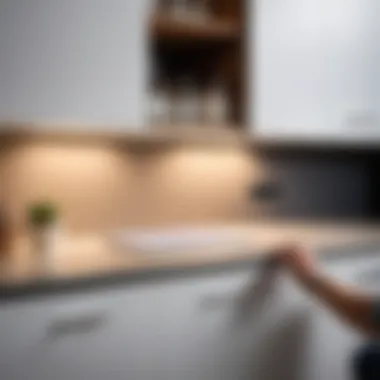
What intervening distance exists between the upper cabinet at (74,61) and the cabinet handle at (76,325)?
59 cm

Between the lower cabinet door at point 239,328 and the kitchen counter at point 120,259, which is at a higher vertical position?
the kitchen counter at point 120,259

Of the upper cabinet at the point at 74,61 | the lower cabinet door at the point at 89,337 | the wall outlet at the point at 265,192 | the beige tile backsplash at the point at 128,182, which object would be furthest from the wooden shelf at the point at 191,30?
the lower cabinet door at the point at 89,337

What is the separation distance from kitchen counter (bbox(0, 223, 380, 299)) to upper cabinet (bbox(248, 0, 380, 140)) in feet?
1.31

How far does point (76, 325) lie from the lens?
1.36 m

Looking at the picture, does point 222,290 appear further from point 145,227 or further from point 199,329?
point 145,227

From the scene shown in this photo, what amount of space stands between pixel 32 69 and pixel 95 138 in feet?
1.45

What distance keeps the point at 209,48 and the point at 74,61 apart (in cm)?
68

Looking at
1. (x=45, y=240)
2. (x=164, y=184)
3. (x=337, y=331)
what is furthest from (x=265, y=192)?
(x=45, y=240)

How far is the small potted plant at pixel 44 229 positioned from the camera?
1.55m

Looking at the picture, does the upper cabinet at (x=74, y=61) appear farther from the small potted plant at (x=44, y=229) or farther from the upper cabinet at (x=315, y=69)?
the upper cabinet at (x=315, y=69)

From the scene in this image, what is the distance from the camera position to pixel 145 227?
2.16 m

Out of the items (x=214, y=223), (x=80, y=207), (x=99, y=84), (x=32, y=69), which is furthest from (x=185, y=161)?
(x=32, y=69)

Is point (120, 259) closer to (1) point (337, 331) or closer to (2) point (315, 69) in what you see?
(1) point (337, 331)

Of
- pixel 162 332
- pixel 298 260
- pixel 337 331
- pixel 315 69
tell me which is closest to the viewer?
pixel 162 332
